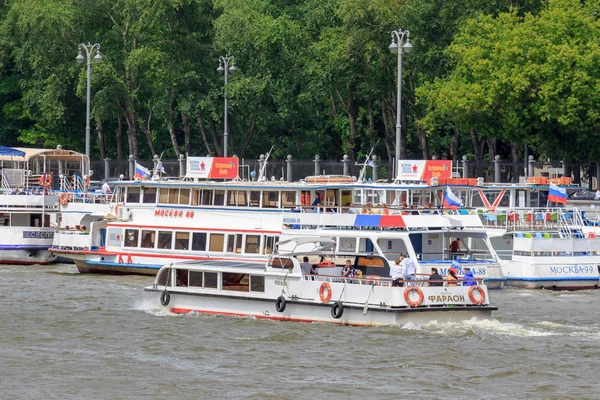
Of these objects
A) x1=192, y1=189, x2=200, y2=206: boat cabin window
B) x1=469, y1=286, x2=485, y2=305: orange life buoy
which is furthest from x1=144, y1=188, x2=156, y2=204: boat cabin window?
x1=469, y1=286, x2=485, y2=305: orange life buoy

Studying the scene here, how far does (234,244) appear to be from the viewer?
50469 mm

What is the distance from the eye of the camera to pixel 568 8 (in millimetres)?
71500

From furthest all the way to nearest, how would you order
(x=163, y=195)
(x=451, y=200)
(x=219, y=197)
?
(x=163, y=195), (x=219, y=197), (x=451, y=200)

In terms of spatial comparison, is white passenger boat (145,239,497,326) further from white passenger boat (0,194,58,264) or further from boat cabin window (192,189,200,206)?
white passenger boat (0,194,58,264)

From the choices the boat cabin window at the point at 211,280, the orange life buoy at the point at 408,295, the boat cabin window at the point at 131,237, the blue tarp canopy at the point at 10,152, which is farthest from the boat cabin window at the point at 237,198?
the blue tarp canopy at the point at 10,152

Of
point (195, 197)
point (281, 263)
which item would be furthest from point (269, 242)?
point (281, 263)

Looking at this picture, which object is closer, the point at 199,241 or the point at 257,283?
the point at 257,283

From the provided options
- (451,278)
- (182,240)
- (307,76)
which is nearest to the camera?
(451,278)

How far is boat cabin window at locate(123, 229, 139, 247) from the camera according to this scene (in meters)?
52.6

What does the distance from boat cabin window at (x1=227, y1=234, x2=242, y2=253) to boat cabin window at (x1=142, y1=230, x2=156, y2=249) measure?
3443 mm

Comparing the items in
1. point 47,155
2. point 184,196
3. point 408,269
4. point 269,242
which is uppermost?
point 47,155

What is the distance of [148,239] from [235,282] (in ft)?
48.4

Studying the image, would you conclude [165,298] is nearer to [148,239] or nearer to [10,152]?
[148,239]

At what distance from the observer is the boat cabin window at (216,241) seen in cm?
5075
